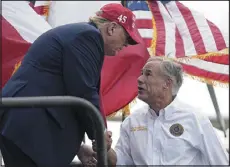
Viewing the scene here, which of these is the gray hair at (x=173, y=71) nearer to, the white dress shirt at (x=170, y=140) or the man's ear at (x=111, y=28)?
the white dress shirt at (x=170, y=140)

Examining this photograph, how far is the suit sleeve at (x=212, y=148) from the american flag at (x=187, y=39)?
9.73ft

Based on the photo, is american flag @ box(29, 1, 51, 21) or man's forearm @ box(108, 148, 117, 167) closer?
man's forearm @ box(108, 148, 117, 167)

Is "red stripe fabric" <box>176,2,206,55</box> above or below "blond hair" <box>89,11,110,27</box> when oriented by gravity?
below

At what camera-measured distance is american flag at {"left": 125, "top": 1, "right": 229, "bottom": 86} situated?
7352 millimetres

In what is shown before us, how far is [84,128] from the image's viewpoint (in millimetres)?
3387

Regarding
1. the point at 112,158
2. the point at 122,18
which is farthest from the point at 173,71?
the point at 122,18

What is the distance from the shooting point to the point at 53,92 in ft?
10.9

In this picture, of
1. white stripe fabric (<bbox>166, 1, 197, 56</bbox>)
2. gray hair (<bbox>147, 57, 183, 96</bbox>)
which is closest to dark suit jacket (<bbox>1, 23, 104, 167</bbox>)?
gray hair (<bbox>147, 57, 183, 96</bbox>)

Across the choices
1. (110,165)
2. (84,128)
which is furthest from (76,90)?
(110,165)

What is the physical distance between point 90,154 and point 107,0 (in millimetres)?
4290

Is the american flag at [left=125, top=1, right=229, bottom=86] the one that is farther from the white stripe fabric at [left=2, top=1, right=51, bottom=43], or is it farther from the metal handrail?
the metal handrail

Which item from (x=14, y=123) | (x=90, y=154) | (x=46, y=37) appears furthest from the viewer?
(x=90, y=154)

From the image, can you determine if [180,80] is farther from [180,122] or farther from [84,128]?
[84,128]

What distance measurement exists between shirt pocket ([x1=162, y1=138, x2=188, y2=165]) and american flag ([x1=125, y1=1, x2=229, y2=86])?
2977mm
